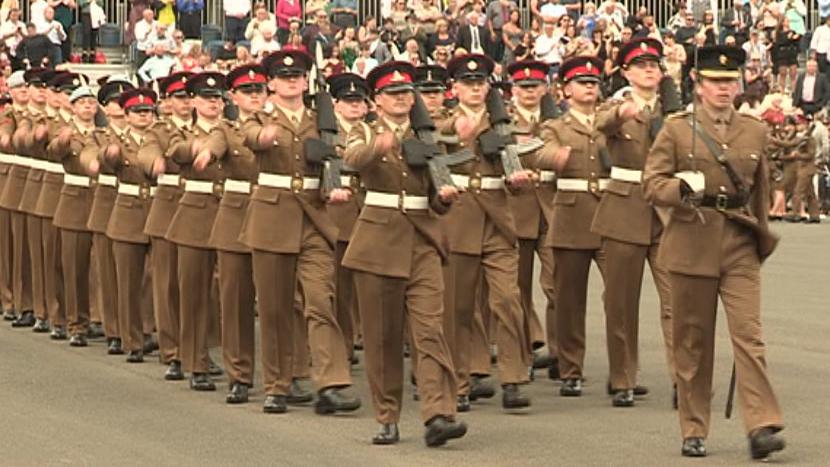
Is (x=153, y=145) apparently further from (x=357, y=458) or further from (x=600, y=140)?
(x=357, y=458)

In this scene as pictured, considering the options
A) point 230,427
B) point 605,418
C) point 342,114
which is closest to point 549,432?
point 605,418

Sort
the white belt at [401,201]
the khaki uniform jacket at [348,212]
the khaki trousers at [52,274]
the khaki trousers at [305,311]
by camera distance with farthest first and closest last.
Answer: the khaki trousers at [52,274] < the khaki uniform jacket at [348,212] < the khaki trousers at [305,311] < the white belt at [401,201]

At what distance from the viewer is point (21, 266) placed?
22.2 meters

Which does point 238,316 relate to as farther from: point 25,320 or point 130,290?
point 25,320

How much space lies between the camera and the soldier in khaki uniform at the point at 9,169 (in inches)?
871

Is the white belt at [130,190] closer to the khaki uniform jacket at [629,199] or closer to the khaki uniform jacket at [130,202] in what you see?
the khaki uniform jacket at [130,202]

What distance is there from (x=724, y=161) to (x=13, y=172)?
34.5ft

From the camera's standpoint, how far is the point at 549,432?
1447 cm

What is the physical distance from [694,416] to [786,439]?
869 millimetres

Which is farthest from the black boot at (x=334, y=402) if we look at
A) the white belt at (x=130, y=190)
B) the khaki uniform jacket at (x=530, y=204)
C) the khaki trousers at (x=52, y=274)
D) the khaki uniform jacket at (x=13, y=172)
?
the khaki uniform jacket at (x=13, y=172)

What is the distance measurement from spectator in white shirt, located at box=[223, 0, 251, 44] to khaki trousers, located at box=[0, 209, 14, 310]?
14.3 metres

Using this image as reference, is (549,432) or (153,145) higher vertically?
(153,145)

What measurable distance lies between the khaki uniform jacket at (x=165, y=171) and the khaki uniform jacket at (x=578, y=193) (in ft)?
9.05

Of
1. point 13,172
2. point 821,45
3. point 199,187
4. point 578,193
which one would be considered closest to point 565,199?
point 578,193
